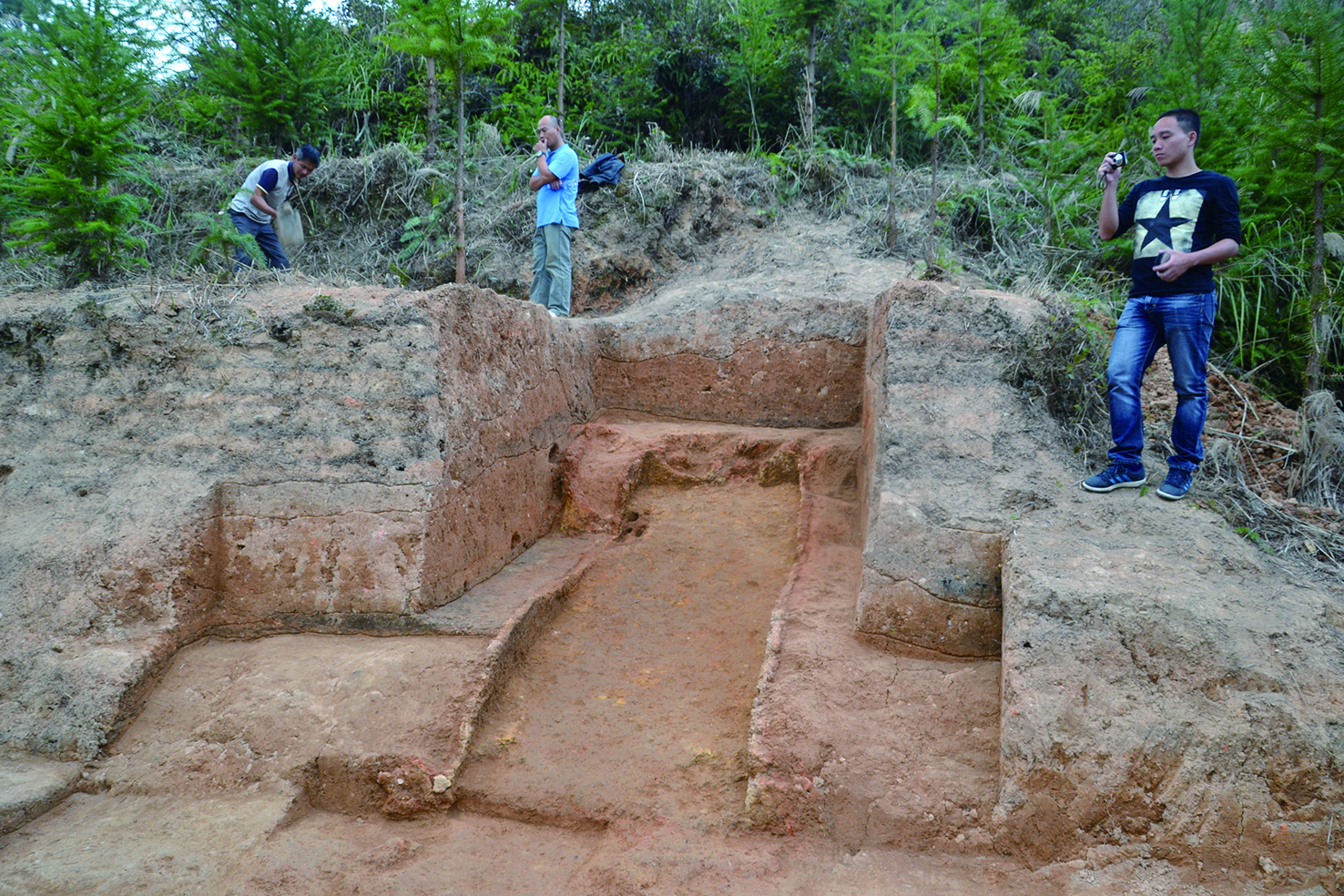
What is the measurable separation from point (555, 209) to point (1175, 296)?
3741 mm

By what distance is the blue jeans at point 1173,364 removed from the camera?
3.29 m

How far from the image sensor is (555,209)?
18.3ft

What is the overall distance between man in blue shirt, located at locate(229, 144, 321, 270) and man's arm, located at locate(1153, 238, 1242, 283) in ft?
16.8

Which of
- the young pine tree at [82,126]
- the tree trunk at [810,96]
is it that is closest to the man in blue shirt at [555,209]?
the young pine tree at [82,126]

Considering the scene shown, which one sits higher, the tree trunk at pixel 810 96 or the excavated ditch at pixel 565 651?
the tree trunk at pixel 810 96

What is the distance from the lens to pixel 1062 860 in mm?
2406

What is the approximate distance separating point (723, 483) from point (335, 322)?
2180 mm

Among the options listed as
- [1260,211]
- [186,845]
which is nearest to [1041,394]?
[1260,211]

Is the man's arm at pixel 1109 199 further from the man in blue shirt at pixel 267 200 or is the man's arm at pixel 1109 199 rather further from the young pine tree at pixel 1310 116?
the man in blue shirt at pixel 267 200

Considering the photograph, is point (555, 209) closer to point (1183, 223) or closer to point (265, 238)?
point (265, 238)

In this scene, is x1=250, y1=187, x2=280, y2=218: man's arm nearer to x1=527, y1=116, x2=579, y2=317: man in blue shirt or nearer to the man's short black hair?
x1=527, y1=116, x2=579, y2=317: man in blue shirt

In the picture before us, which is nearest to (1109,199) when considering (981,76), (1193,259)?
(1193,259)

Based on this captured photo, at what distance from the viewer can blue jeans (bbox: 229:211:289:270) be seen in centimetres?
562

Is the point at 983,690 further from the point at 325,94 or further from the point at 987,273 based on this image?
the point at 325,94
